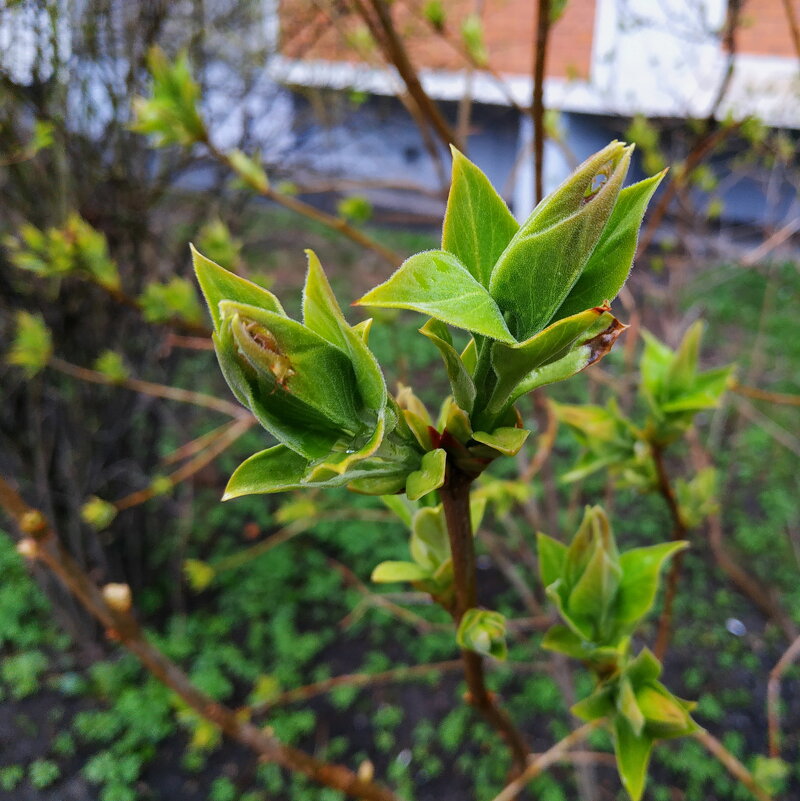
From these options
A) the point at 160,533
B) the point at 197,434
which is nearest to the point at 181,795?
the point at 160,533

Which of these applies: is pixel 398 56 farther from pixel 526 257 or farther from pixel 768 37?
pixel 768 37

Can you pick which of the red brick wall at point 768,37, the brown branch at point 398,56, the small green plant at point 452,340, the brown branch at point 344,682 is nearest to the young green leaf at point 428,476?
the small green plant at point 452,340

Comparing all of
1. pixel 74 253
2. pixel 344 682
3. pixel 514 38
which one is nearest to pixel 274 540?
pixel 344 682

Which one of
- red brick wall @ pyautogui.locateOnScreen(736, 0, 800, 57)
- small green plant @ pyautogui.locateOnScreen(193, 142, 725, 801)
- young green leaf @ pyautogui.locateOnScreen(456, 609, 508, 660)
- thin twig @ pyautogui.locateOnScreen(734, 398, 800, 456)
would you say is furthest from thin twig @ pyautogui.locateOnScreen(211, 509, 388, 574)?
red brick wall @ pyautogui.locateOnScreen(736, 0, 800, 57)

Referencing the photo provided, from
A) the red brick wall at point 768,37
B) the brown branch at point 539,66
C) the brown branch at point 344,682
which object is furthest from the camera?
the red brick wall at point 768,37

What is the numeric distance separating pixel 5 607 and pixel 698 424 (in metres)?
3.22

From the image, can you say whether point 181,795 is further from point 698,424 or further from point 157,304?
point 698,424

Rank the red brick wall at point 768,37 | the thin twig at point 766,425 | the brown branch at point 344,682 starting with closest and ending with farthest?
the brown branch at point 344,682, the thin twig at point 766,425, the red brick wall at point 768,37

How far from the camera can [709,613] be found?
2361 mm

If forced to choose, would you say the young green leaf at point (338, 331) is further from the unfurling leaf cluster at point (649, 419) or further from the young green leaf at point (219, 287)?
the unfurling leaf cluster at point (649, 419)

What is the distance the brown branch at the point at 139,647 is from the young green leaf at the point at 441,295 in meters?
0.51

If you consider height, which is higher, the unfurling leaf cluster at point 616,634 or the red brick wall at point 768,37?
the red brick wall at point 768,37

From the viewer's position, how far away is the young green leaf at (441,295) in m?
0.26

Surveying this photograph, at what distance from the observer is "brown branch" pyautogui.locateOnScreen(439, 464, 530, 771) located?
0.36 m
